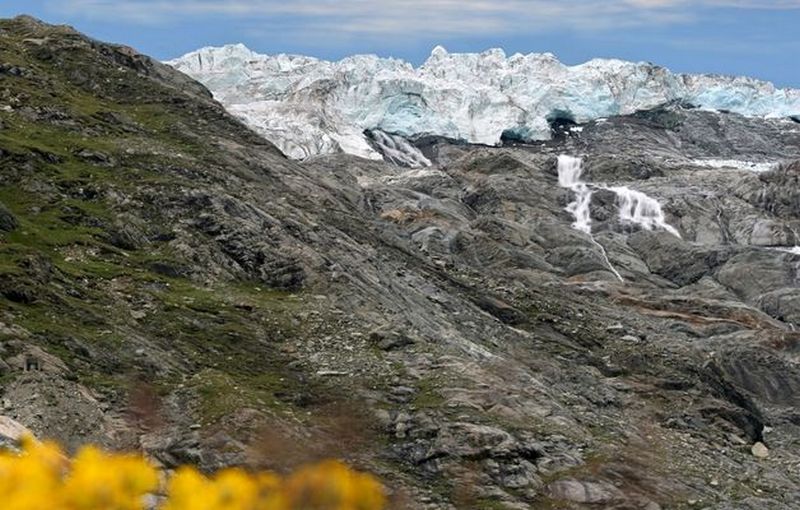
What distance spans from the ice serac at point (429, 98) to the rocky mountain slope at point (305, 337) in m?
81.2

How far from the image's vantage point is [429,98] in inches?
6398

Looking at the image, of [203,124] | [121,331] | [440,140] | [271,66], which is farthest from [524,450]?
[271,66]

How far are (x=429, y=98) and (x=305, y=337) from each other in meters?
136

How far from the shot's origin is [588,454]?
2605cm

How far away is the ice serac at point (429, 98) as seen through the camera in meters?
145

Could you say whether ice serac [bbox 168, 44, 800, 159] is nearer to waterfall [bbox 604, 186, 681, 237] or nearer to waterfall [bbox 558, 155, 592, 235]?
waterfall [bbox 558, 155, 592, 235]

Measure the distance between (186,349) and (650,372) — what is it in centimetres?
2080

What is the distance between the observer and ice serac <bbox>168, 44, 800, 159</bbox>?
145250 millimetres

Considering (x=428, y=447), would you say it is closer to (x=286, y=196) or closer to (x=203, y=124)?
(x=286, y=196)

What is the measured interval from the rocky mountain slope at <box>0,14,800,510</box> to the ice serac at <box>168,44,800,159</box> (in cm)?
8122

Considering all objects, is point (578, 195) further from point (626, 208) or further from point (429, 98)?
point (429, 98)

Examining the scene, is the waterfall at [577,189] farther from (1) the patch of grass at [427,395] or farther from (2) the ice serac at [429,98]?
(1) the patch of grass at [427,395]

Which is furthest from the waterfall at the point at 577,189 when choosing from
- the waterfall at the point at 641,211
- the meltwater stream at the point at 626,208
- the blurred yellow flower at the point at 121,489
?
the blurred yellow flower at the point at 121,489

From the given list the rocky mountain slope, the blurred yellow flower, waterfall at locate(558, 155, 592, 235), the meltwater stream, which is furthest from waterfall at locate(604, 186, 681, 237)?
the blurred yellow flower
